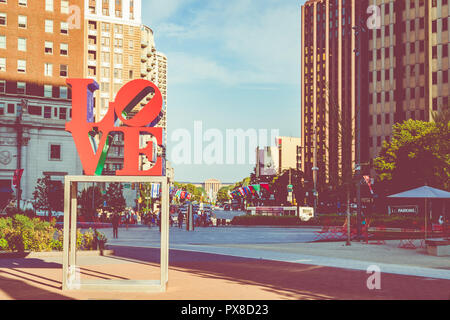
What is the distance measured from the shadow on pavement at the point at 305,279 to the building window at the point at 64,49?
60.4m

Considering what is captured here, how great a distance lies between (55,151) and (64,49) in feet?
45.0

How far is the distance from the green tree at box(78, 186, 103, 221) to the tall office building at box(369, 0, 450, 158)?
161 feet

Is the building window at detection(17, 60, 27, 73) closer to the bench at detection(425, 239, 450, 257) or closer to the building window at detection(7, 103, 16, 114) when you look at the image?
the building window at detection(7, 103, 16, 114)

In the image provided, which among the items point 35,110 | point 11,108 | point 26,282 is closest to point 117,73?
point 35,110

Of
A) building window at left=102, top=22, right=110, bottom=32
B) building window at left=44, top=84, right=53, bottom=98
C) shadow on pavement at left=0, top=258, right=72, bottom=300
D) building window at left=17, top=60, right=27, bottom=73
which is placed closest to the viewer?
shadow on pavement at left=0, top=258, right=72, bottom=300

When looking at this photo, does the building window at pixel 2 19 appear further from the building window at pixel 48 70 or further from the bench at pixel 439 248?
the bench at pixel 439 248

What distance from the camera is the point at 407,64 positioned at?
90.2m

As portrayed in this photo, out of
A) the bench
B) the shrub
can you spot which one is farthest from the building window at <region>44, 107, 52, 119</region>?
the bench

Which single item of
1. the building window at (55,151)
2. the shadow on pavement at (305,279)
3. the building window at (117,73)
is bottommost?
the shadow on pavement at (305,279)

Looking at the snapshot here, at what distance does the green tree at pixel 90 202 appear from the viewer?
6188 centimetres

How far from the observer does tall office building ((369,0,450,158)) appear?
84.4 metres

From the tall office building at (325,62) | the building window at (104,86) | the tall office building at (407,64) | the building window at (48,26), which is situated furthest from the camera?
the tall office building at (325,62)

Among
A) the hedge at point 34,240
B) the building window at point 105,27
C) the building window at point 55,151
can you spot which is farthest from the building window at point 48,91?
the hedge at point 34,240
